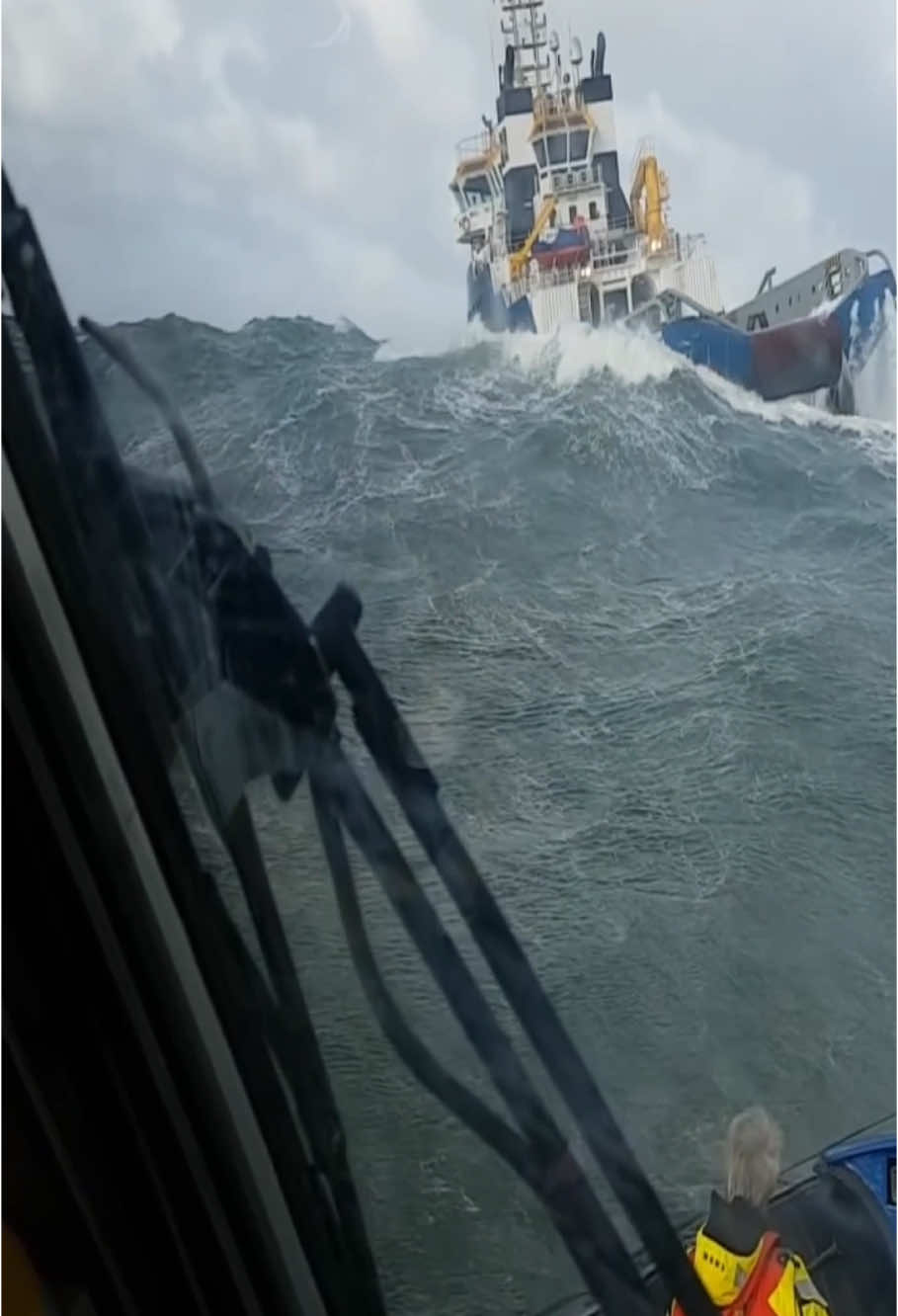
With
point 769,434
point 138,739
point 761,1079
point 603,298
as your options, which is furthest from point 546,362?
point 761,1079

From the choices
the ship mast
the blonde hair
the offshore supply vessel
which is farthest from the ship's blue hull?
the blonde hair

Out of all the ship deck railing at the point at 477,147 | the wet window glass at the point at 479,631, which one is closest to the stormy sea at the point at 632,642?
the wet window glass at the point at 479,631

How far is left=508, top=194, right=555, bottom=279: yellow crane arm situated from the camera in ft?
2.96

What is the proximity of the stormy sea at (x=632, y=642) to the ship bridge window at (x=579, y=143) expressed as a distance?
12 cm

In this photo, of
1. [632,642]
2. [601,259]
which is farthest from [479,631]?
[601,259]

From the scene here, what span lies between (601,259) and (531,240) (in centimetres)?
5

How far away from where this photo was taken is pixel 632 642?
931mm

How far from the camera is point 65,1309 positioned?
40.1 inches

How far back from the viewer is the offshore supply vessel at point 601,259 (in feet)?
2.90

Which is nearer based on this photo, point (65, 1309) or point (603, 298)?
point (603, 298)

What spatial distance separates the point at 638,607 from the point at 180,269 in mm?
396

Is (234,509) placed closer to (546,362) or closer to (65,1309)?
(546,362)

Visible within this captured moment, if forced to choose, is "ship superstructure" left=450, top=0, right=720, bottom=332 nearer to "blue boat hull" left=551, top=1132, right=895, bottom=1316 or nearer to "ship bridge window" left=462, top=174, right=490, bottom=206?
"ship bridge window" left=462, top=174, right=490, bottom=206

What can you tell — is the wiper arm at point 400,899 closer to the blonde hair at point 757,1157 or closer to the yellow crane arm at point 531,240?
the blonde hair at point 757,1157
